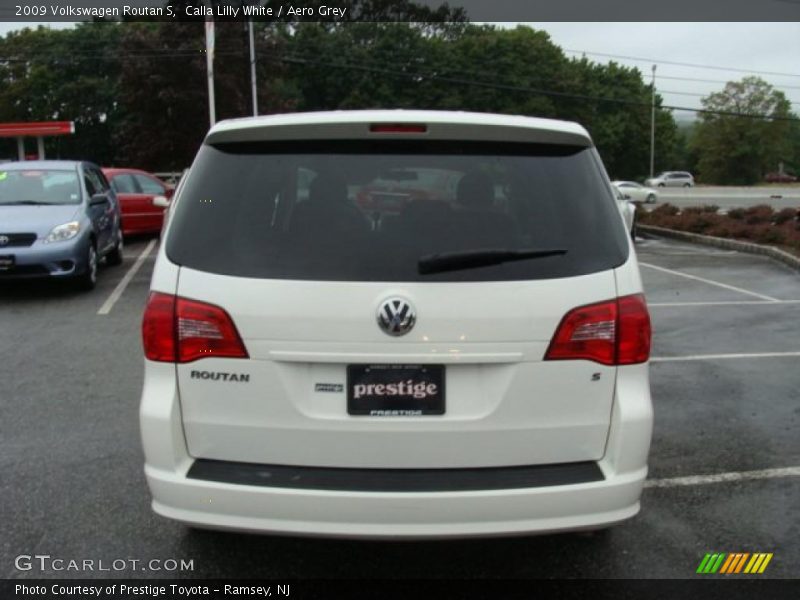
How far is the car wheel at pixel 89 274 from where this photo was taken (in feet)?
33.9

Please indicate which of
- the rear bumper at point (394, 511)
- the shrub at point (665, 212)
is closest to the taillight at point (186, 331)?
the rear bumper at point (394, 511)

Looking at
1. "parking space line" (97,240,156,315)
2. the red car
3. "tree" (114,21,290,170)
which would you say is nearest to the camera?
"parking space line" (97,240,156,315)

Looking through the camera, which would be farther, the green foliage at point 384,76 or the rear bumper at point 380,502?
the green foliage at point 384,76

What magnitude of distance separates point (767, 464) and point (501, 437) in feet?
8.44

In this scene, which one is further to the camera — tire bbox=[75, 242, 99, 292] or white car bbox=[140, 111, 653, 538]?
tire bbox=[75, 242, 99, 292]

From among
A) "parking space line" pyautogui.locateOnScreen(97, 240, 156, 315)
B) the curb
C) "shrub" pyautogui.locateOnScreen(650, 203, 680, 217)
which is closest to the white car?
"parking space line" pyautogui.locateOnScreen(97, 240, 156, 315)

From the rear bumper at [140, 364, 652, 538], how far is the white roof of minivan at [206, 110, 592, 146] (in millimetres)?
917

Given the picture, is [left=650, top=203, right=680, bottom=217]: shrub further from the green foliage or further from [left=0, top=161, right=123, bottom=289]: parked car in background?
the green foliage

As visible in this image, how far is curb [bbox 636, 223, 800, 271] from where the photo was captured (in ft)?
45.3

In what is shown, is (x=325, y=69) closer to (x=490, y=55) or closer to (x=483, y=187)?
(x=490, y=55)

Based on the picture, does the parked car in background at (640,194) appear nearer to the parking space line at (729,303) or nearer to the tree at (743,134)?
the parking space line at (729,303)

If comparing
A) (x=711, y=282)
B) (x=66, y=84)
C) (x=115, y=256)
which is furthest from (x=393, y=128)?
(x=66, y=84)

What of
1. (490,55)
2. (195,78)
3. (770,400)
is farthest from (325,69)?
(770,400)

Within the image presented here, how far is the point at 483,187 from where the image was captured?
3.11 metres
